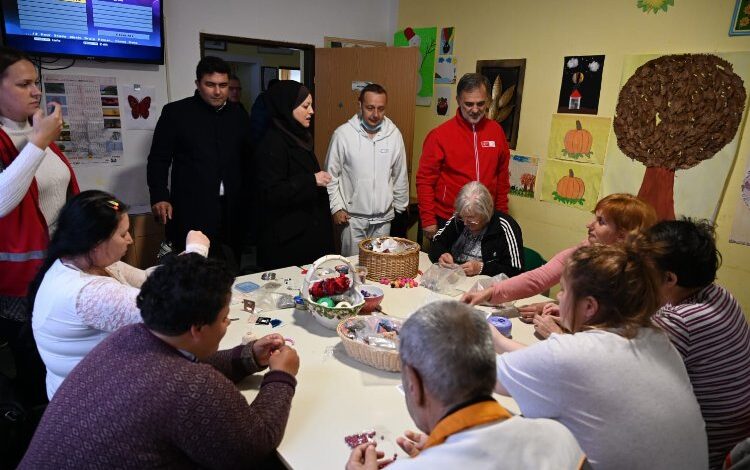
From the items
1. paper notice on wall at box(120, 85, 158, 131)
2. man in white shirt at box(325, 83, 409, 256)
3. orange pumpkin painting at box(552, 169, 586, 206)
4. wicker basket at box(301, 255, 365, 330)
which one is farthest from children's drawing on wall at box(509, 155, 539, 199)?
paper notice on wall at box(120, 85, 158, 131)

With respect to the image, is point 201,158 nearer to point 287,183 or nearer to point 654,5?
point 287,183

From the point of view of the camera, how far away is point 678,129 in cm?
276

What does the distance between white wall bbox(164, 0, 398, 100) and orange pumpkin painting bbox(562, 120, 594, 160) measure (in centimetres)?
215

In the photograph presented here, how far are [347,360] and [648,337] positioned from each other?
91cm

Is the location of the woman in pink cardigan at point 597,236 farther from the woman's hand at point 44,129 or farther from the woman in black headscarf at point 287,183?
the woman's hand at point 44,129

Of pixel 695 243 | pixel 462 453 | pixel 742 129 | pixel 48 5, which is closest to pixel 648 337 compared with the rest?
pixel 695 243

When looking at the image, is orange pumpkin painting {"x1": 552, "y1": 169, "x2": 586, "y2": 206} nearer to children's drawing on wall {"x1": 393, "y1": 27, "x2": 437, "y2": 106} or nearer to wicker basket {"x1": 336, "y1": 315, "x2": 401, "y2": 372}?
children's drawing on wall {"x1": 393, "y1": 27, "x2": 437, "y2": 106}

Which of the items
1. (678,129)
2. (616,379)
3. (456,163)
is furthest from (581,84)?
(616,379)

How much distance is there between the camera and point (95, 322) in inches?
54.7

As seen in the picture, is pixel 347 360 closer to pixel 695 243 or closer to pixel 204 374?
pixel 204 374

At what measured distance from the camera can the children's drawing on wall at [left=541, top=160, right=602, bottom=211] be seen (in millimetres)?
3188

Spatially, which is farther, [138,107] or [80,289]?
[138,107]

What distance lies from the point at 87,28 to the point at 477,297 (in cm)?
296

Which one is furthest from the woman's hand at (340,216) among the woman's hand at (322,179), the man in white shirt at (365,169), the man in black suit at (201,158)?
the man in black suit at (201,158)
